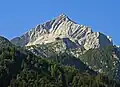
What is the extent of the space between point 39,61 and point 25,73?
21481 mm

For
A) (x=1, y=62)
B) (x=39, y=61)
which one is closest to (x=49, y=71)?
(x=39, y=61)

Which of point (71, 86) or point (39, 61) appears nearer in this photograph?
point (71, 86)

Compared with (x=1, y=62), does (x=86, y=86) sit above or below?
below

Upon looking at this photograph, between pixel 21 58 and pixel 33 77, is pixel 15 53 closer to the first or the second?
pixel 21 58

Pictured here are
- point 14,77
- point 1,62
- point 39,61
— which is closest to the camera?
point 14,77

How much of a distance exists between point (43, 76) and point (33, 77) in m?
6.31

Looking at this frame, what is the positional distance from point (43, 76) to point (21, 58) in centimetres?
1364

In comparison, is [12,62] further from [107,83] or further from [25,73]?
[107,83]

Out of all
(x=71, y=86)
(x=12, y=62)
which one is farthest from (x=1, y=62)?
(x=71, y=86)

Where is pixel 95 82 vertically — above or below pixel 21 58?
below

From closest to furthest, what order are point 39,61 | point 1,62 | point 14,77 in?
point 14,77 < point 1,62 < point 39,61

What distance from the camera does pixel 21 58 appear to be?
178250 mm

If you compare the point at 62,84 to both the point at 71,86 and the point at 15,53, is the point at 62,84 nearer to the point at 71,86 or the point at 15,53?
the point at 71,86

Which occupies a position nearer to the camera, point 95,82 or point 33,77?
point 33,77
